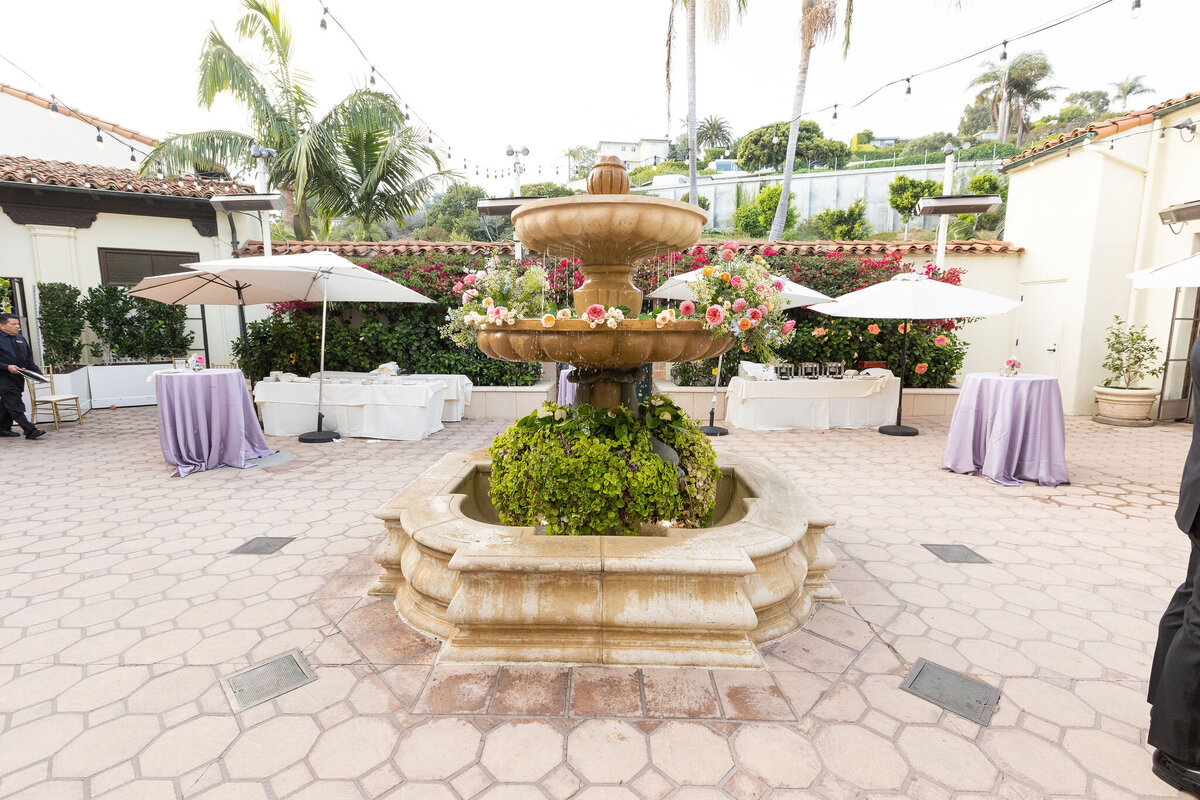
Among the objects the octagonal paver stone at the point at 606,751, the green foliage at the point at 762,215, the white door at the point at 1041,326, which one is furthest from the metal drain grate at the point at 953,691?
the green foliage at the point at 762,215

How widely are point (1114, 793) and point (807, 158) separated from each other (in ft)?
152

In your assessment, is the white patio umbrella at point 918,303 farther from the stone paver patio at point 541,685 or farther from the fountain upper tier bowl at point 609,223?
the fountain upper tier bowl at point 609,223

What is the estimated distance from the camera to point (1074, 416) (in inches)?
367

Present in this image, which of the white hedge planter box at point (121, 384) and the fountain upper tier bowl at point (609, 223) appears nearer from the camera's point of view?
the fountain upper tier bowl at point (609, 223)

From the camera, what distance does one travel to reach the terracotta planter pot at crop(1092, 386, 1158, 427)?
27.5 ft

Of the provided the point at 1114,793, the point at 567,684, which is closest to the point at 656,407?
the point at 567,684

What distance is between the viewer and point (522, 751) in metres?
1.97

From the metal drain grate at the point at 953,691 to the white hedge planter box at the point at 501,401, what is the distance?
696 centimetres

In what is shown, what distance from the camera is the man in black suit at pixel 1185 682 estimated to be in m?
1.75

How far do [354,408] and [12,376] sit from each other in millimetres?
4515

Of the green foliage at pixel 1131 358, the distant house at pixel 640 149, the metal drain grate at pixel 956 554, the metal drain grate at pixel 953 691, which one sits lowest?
the metal drain grate at pixel 953 691

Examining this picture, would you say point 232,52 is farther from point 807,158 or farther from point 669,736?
point 807,158

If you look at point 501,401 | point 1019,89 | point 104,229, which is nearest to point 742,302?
point 501,401

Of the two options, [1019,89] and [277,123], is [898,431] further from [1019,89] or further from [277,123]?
[1019,89]
